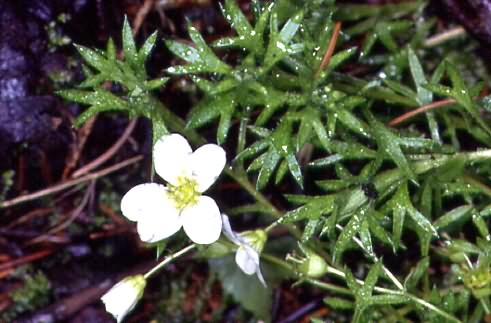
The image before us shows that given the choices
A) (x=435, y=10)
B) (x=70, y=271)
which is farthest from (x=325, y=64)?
(x=70, y=271)

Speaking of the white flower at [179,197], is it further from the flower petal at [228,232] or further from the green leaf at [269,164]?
the green leaf at [269,164]

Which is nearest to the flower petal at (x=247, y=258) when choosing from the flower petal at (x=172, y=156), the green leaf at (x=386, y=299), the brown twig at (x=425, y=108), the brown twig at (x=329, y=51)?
the flower petal at (x=172, y=156)

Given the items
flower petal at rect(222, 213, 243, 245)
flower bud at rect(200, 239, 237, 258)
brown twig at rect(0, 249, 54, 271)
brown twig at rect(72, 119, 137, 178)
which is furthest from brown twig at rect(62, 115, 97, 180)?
flower petal at rect(222, 213, 243, 245)

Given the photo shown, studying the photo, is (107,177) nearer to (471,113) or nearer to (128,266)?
(128,266)

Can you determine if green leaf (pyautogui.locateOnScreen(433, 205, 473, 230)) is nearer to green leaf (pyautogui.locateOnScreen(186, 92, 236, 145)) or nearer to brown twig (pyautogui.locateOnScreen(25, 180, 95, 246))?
green leaf (pyautogui.locateOnScreen(186, 92, 236, 145))

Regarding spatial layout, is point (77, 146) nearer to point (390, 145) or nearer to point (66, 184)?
point (66, 184)

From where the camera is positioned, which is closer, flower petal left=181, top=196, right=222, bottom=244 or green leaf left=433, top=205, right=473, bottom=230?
flower petal left=181, top=196, right=222, bottom=244

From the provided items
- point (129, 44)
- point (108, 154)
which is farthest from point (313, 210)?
point (108, 154)
